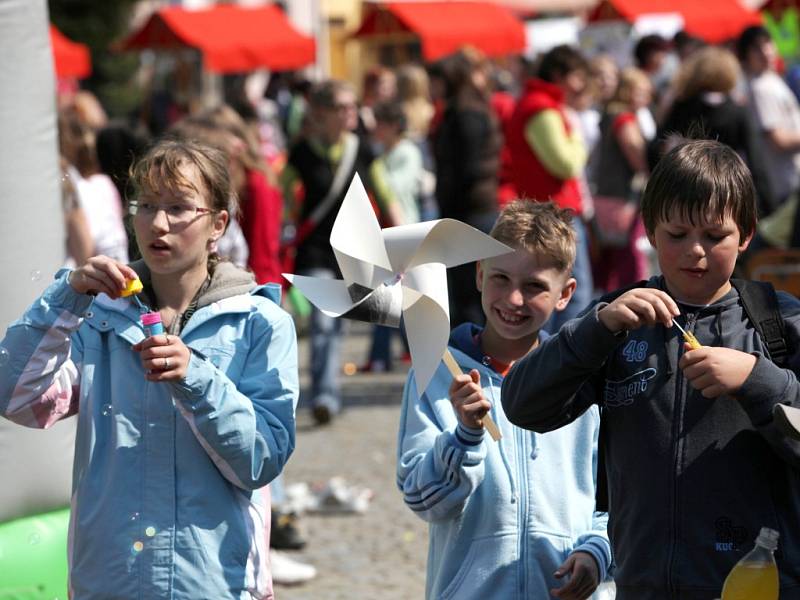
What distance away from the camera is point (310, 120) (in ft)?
30.4

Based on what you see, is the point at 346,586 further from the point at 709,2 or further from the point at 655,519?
the point at 709,2

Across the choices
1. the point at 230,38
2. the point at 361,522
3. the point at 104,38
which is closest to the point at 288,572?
the point at 361,522

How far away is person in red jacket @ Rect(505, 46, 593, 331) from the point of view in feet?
27.3

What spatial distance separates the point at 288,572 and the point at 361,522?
1.04 metres

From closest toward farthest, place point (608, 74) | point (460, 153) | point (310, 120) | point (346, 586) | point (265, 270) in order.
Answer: point (346, 586) → point (265, 270) → point (460, 153) → point (310, 120) → point (608, 74)

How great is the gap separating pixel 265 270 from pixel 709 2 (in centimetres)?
1212

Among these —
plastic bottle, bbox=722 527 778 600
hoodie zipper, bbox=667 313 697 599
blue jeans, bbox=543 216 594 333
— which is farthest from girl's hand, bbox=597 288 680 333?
blue jeans, bbox=543 216 594 333

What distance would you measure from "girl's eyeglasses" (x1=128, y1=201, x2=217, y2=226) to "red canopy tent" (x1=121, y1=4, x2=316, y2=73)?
13.4 metres

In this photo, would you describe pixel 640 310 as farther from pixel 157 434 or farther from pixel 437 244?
pixel 157 434

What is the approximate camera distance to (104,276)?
308 centimetres

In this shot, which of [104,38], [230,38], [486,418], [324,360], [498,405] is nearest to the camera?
[486,418]

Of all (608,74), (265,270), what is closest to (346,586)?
(265,270)

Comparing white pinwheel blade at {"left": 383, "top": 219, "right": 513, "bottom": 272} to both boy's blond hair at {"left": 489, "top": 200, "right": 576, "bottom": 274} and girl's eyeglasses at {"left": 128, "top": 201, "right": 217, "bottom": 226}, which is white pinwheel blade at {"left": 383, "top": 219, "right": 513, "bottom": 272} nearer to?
boy's blond hair at {"left": 489, "top": 200, "right": 576, "bottom": 274}

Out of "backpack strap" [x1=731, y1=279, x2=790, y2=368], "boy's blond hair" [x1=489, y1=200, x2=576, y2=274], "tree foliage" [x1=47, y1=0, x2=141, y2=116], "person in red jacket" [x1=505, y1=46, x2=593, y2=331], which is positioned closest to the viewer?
"backpack strap" [x1=731, y1=279, x2=790, y2=368]
